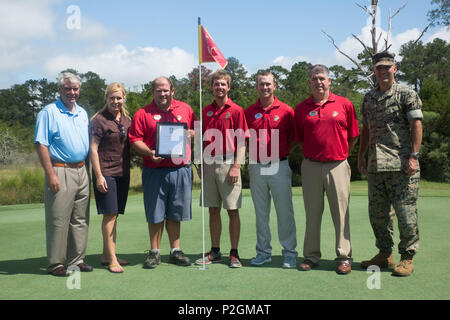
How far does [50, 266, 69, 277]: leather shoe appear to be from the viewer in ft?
14.6

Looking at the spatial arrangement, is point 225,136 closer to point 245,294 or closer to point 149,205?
point 149,205

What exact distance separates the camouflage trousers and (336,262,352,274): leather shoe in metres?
0.52

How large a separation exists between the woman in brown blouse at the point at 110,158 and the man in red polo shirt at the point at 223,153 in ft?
3.00

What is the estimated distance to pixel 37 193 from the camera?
46.6ft

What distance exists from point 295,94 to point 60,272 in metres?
44.1

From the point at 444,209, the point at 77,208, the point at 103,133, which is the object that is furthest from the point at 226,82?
the point at 444,209

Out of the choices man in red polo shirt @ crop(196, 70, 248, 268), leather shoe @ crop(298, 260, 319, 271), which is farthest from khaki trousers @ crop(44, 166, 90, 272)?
leather shoe @ crop(298, 260, 319, 271)

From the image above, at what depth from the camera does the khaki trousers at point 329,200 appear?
182 inches

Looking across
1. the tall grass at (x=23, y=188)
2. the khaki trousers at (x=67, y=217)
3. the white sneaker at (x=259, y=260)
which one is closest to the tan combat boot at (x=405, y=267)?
the white sneaker at (x=259, y=260)

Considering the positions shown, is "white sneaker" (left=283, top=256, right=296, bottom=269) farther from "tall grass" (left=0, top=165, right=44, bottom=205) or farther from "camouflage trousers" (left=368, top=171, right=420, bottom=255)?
"tall grass" (left=0, top=165, right=44, bottom=205)

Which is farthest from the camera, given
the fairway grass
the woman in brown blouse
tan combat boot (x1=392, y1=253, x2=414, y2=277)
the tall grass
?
the tall grass

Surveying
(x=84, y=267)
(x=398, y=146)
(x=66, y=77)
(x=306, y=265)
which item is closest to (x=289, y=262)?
(x=306, y=265)

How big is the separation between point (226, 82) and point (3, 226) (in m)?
5.17

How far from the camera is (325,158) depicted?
458 cm
